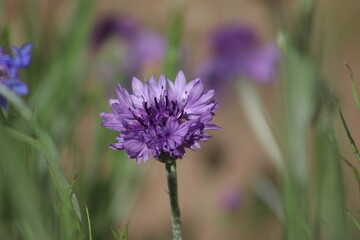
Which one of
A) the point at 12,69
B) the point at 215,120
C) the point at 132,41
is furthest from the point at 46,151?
the point at 215,120

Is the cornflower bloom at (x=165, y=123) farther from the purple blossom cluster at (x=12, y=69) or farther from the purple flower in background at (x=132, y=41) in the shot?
the purple flower in background at (x=132, y=41)

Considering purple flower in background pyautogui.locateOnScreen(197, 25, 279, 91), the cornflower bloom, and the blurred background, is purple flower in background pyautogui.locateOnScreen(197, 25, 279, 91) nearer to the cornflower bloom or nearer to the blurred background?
the blurred background

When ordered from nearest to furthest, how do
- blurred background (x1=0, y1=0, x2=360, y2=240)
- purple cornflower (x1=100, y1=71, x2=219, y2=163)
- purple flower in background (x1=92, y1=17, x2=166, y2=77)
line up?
purple cornflower (x1=100, y1=71, x2=219, y2=163), blurred background (x1=0, y1=0, x2=360, y2=240), purple flower in background (x1=92, y1=17, x2=166, y2=77)

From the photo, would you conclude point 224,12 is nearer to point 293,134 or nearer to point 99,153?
point 99,153

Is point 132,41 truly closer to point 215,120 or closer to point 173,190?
point 215,120

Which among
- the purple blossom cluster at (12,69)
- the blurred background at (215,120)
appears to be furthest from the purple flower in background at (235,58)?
the purple blossom cluster at (12,69)

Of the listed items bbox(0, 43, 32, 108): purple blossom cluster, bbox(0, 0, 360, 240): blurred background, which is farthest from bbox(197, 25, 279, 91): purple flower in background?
bbox(0, 43, 32, 108): purple blossom cluster

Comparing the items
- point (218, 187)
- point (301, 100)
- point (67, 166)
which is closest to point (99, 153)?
point (67, 166)
